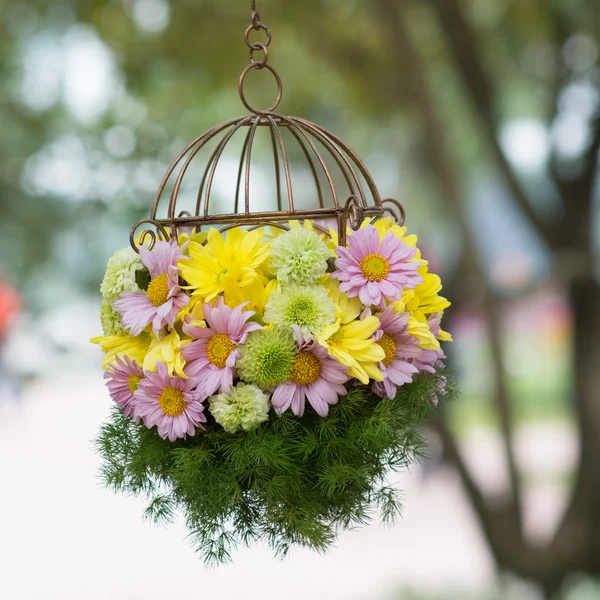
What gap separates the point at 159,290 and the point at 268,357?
0.16m

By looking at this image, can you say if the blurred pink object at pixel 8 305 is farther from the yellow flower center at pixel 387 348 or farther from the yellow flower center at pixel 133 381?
the yellow flower center at pixel 387 348

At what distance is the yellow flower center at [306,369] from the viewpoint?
2.80 ft

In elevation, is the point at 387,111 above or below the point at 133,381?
above

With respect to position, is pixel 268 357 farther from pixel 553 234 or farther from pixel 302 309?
pixel 553 234

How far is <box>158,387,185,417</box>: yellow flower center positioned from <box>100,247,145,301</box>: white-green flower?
0.13m

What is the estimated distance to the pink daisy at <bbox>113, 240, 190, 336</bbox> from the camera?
2.87 feet

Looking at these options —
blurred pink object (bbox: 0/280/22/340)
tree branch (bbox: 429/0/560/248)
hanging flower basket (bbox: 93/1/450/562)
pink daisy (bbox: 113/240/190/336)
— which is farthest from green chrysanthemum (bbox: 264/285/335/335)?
blurred pink object (bbox: 0/280/22/340)

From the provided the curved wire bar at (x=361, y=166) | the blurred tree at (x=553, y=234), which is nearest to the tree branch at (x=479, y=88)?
the blurred tree at (x=553, y=234)

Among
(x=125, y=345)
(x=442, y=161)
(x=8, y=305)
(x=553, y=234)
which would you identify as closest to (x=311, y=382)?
(x=125, y=345)

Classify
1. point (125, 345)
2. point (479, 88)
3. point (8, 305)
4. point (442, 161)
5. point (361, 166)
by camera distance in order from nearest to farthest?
point (125, 345)
point (361, 166)
point (442, 161)
point (479, 88)
point (8, 305)

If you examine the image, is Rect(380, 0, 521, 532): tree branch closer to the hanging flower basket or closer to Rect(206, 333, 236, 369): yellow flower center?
the hanging flower basket

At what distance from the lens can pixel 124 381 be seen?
36.4 inches

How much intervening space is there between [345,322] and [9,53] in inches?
115

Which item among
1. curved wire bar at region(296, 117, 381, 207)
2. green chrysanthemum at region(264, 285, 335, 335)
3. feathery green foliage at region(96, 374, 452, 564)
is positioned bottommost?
feathery green foliage at region(96, 374, 452, 564)
